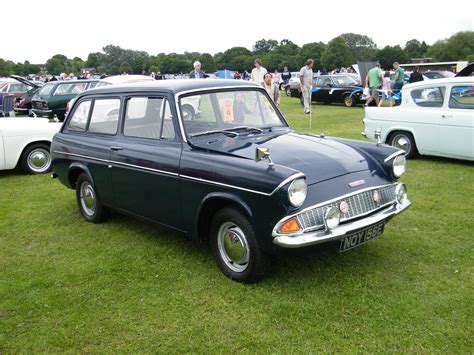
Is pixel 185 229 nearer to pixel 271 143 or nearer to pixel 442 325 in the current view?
pixel 271 143

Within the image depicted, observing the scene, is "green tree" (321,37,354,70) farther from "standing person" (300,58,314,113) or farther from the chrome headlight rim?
the chrome headlight rim

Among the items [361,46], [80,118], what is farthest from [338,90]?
[361,46]

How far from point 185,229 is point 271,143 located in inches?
45.2

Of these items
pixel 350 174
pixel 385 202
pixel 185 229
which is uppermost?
pixel 350 174

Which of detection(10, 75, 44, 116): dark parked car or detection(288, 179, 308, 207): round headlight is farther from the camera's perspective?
detection(10, 75, 44, 116): dark parked car

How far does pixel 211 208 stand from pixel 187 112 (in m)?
1.05

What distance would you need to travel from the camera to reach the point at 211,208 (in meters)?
4.07

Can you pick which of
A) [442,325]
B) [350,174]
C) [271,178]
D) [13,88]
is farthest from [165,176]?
[13,88]

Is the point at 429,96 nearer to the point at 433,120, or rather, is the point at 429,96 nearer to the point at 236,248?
the point at 433,120

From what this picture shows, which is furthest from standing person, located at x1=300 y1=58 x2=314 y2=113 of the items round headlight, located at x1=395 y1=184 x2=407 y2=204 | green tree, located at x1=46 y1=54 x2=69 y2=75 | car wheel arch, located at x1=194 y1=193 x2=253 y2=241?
green tree, located at x1=46 y1=54 x2=69 y2=75

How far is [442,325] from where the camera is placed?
3.24 m

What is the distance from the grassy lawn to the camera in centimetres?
320

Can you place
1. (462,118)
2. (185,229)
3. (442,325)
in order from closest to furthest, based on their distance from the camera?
(442,325) < (185,229) < (462,118)

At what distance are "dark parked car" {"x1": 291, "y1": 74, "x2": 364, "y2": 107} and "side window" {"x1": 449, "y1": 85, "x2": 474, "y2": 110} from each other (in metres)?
11.8
